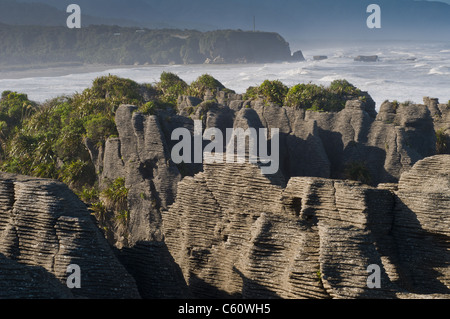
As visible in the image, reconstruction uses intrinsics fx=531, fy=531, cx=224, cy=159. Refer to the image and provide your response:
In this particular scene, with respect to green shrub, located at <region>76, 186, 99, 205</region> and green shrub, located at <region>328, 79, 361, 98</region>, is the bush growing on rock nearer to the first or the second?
green shrub, located at <region>328, 79, 361, 98</region>

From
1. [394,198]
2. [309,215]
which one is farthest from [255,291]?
[394,198]

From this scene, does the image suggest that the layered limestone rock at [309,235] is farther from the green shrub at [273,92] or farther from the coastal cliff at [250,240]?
the green shrub at [273,92]

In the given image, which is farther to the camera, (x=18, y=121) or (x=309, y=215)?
(x=18, y=121)

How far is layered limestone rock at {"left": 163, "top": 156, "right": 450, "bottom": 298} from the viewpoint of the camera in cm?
988

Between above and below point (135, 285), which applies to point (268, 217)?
above

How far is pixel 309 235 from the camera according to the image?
1050 centimetres

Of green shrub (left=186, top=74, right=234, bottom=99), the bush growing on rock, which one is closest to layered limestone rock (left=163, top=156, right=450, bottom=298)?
the bush growing on rock

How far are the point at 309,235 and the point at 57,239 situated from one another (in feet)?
16.0

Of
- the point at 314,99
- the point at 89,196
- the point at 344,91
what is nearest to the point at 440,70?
the point at 344,91

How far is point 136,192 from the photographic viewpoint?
20344 mm

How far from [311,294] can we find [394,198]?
3339mm

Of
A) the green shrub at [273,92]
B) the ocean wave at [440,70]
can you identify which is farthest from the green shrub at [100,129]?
the ocean wave at [440,70]

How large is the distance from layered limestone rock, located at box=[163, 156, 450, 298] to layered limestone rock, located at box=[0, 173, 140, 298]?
2.90 metres

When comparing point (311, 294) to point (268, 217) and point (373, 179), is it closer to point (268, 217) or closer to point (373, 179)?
point (268, 217)
